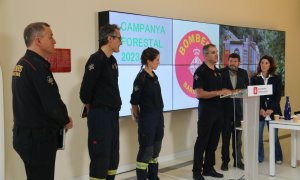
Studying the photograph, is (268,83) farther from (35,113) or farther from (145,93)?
(35,113)

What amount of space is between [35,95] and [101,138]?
31.8 inches

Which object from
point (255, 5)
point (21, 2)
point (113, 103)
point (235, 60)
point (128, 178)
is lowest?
point (128, 178)

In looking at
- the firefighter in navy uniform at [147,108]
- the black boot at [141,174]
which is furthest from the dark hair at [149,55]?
the black boot at [141,174]

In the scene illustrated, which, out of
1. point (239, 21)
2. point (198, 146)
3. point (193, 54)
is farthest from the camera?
point (239, 21)

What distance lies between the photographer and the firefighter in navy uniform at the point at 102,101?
2.90 m

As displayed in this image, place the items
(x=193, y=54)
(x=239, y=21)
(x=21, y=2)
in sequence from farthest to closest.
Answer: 1. (x=239, y=21)
2. (x=193, y=54)
3. (x=21, y=2)

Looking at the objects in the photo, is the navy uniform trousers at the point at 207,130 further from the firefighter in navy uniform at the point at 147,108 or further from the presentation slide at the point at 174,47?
the presentation slide at the point at 174,47

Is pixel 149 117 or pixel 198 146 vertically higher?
pixel 149 117

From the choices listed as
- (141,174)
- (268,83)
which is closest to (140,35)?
(141,174)

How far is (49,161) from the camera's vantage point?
2.30m

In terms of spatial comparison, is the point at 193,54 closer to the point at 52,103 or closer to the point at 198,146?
the point at 198,146

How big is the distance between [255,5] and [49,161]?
535 cm

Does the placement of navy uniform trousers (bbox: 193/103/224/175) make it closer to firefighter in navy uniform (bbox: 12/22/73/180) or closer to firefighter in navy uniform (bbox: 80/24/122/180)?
firefighter in navy uniform (bbox: 80/24/122/180)

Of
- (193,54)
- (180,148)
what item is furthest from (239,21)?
(180,148)
